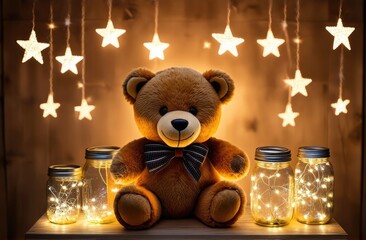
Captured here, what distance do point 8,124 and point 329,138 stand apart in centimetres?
134

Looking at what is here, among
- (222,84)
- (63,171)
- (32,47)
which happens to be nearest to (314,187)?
(222,84)

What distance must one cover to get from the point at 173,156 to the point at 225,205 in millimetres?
253

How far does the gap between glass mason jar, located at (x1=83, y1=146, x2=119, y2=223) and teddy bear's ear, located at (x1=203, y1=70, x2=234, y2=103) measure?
0.45 m

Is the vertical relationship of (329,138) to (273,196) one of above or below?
above

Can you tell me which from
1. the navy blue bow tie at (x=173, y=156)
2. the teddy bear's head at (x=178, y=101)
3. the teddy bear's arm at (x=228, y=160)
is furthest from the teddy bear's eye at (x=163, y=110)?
the teddy bear's arm at (x=228, y=160)

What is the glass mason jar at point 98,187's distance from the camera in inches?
70.4

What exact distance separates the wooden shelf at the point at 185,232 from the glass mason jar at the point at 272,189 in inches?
1.5

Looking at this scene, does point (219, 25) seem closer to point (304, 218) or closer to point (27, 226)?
point (304, 218)

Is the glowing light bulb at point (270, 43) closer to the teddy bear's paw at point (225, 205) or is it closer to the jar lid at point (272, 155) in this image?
the jar lid at point (272, 155)

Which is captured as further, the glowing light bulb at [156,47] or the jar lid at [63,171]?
the glowing light bulb at [156,47]

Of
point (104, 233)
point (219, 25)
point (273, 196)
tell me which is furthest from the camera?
point (219, 25)

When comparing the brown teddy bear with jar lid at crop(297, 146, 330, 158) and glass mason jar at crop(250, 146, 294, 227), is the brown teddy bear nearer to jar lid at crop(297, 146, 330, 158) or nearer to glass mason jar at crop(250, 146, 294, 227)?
glass mason jar at crop(250, 146, 294, 227)

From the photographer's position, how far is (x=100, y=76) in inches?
79.6

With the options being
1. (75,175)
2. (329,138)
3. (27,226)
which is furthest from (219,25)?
(27,226)
